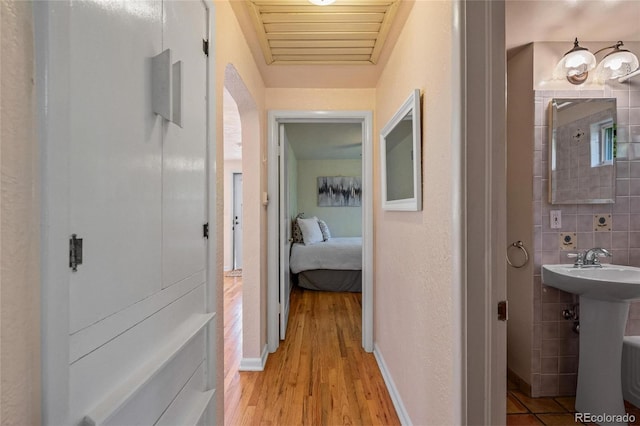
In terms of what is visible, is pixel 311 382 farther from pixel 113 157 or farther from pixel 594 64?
pixel 594 64

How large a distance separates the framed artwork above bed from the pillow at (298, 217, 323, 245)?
1227 millimetres

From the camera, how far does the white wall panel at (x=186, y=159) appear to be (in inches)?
36.8

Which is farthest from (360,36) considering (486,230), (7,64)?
(7,64)

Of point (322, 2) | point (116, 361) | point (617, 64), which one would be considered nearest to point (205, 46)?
point (322, 2)

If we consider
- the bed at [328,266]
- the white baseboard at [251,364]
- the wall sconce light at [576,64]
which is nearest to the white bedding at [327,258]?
the bed at [328,266]

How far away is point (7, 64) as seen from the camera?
48cm

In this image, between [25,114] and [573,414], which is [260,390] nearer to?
[573,414]

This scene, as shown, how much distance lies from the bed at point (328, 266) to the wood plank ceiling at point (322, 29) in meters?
2.90

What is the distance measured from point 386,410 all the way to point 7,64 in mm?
2243

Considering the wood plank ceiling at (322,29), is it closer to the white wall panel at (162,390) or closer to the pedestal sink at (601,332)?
the white wall panel at (162,390)

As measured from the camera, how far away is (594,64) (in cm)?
192

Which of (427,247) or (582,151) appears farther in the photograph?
(582,151)

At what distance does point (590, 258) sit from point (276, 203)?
2.30 meters

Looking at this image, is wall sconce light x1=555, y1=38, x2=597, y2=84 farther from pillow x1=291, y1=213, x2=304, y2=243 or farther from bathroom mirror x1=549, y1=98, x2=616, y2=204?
pillow x1=291, y1=213, x2=304, y2=243
